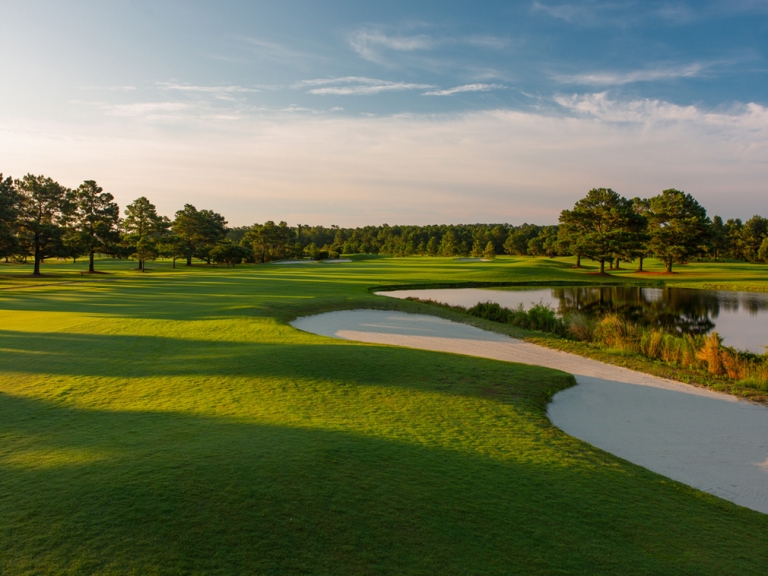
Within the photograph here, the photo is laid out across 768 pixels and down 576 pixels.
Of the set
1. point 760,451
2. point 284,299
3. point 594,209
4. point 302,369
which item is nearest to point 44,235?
point 284,299

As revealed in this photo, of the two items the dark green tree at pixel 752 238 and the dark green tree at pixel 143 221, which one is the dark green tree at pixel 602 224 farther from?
the dark green tree at pixel 143 221

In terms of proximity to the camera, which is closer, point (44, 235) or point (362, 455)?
point (362, 455)

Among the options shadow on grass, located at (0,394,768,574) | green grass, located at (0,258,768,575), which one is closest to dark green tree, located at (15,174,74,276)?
green grass, located at (0,258,768,575)

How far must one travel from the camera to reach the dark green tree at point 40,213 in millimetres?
48219

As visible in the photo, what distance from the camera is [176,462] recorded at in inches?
221

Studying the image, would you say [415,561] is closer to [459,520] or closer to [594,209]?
[459,520]

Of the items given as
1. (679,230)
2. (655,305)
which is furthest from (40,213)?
(679,230)

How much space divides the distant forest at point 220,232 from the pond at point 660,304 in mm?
19139

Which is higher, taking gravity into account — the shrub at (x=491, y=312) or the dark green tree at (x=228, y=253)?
the dark green tree at (x=228, y=253)

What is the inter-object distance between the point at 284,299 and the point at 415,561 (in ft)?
77.0

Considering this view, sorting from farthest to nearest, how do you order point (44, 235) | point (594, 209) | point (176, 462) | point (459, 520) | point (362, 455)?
point (594, 209), point (44, 235), point (362, 455), point (176, 462), point (459, 520)

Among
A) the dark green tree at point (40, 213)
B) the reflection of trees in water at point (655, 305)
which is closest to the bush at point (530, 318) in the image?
the reflection of trees in water at point (655, 305)

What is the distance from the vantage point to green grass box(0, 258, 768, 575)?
164 inches

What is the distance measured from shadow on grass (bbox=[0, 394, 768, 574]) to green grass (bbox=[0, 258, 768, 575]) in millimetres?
19
